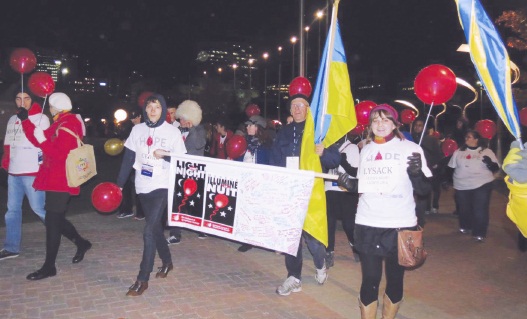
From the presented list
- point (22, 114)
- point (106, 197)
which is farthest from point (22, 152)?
point (106, 197)

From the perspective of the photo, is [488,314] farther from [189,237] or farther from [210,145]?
[210,145]

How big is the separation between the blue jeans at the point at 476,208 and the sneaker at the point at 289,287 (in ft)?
14.1

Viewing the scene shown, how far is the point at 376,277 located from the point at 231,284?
2.13m

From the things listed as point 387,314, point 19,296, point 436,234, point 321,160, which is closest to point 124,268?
point 19,296

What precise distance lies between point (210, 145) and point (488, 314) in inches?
226

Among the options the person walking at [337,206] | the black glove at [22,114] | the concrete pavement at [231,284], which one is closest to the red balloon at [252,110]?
the concrete pavement at [231,284]

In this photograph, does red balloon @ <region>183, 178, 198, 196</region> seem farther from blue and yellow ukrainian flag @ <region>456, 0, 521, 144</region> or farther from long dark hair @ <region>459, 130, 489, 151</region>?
long dark hair @ <region>459, 130, 489, 151</region>

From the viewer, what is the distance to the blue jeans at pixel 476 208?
26.2 ft

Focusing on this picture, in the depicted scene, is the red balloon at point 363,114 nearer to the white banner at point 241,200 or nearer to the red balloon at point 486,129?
the white banner at point 241,200

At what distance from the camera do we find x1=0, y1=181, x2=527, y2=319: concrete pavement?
187 inches

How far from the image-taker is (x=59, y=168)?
5.49 metres

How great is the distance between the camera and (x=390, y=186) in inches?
152

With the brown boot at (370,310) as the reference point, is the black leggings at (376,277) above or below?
above

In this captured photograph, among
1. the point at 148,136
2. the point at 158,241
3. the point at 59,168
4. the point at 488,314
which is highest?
the point at 148,136
